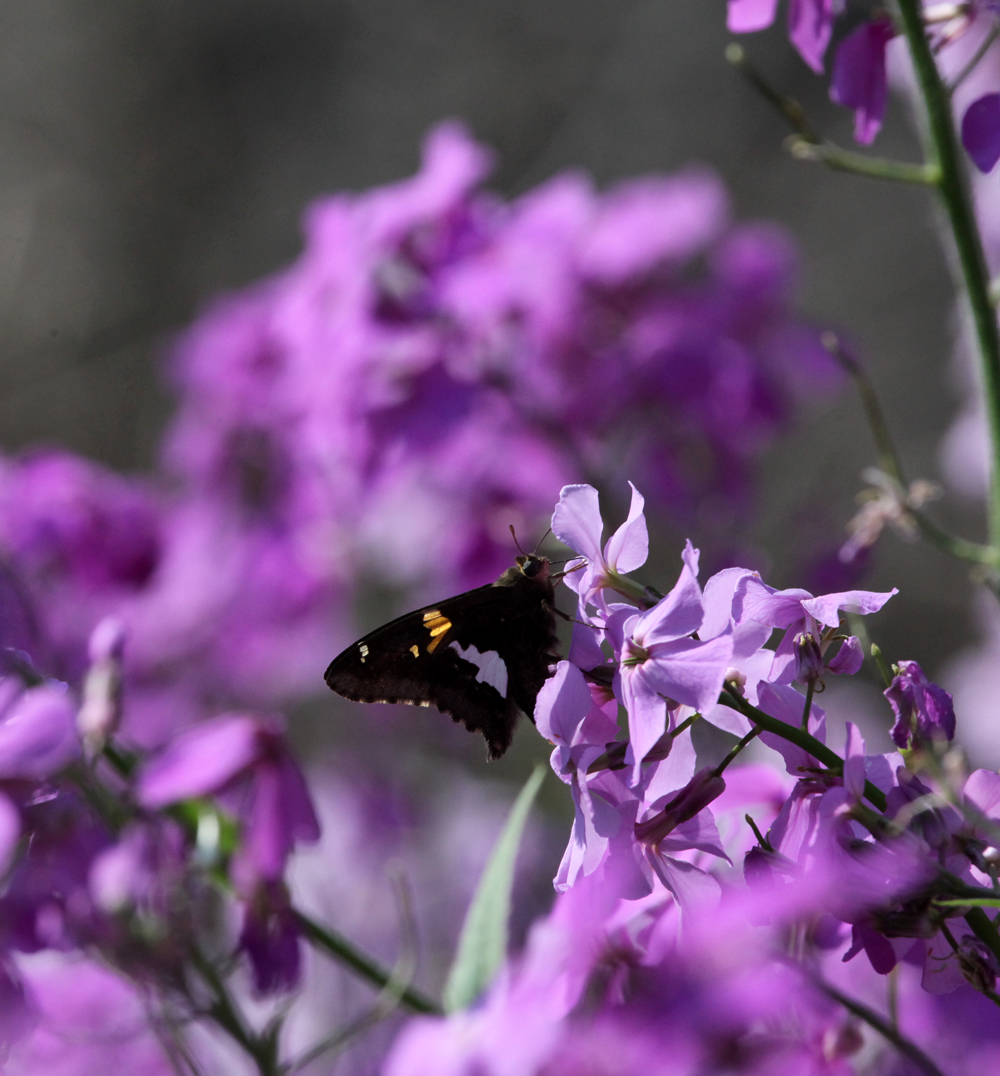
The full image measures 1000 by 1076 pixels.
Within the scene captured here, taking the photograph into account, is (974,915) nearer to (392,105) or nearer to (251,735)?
(251,735)

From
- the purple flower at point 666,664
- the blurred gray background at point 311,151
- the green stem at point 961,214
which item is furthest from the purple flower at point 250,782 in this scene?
the blurred gray background at point 311,151

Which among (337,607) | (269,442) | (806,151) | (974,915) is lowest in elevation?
(337,607)

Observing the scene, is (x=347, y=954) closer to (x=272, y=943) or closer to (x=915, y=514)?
(x=272, y=943)

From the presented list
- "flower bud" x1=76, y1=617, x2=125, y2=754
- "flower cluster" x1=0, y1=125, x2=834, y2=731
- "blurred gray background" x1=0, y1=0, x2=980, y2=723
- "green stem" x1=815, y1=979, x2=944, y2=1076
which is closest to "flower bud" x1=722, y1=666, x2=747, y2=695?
"green stem" x1=815, y1=979, x2=944, y2=1076

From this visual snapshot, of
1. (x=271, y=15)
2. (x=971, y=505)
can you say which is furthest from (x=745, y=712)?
(x=271, y=15)

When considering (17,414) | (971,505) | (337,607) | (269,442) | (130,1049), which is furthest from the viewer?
(17,414)

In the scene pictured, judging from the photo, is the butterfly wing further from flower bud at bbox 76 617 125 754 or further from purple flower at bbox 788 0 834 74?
purple flower at bbox 788 0 834 74
